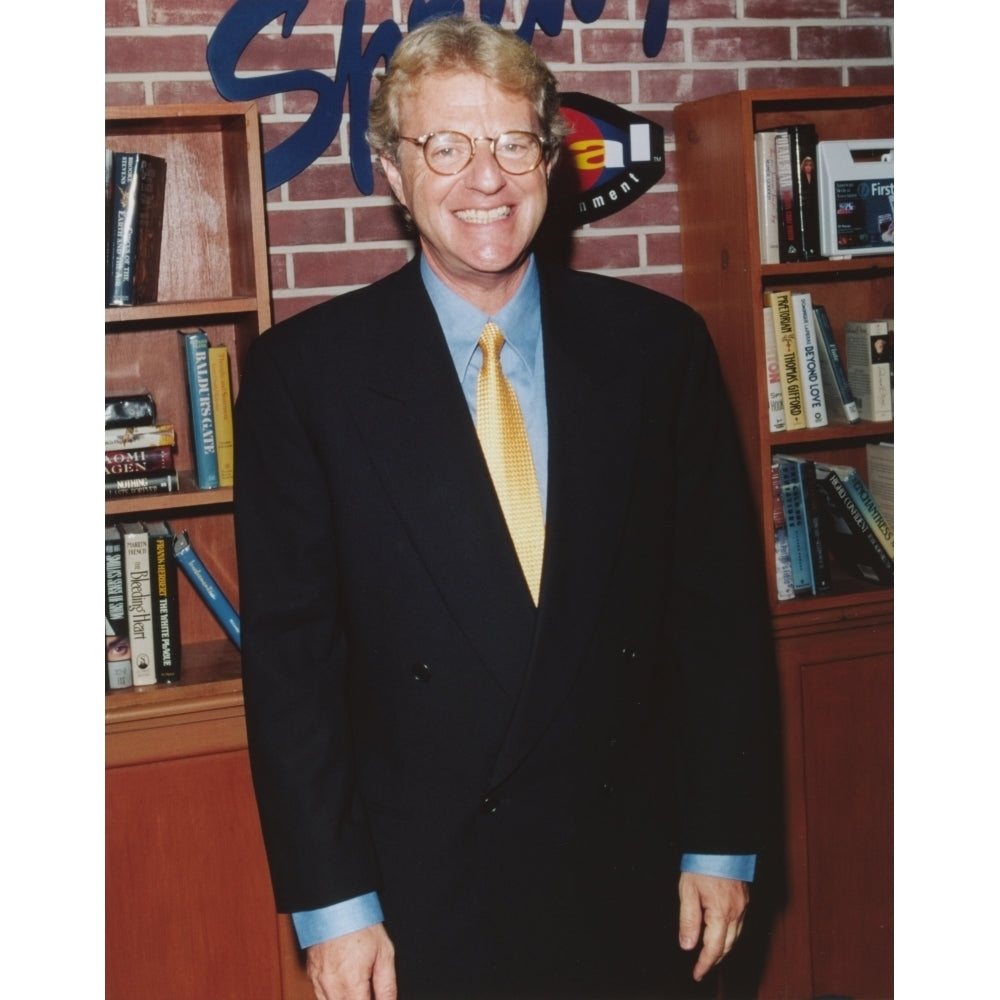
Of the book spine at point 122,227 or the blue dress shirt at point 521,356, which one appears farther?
the book spine at point 122,227

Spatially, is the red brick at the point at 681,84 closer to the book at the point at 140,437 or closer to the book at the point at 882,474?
the book at the point at 882,474

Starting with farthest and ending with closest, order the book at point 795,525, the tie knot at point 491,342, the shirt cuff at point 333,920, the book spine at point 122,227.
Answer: the book at point 795,525 < the book spine at point 122,227 < the tie knot at point 491,342 < the shirt cuff at point 333,920

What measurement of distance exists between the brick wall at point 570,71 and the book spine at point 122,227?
0.27m

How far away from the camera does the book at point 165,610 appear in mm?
2361

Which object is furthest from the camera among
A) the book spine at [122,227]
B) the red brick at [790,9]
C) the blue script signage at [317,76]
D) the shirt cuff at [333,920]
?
the red brick at [790,9]

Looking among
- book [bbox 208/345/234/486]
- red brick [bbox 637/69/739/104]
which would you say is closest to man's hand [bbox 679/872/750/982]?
book [bbox 208/345/234/486]

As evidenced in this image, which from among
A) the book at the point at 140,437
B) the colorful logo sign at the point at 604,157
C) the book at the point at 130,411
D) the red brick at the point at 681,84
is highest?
the red brick at the point at 681,84

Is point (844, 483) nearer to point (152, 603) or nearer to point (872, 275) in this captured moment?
point (872, 275)

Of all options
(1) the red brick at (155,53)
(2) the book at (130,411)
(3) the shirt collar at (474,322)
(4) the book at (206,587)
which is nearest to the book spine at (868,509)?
(3) the shirt collar at (474,322)

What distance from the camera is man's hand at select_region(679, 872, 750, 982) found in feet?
5.84

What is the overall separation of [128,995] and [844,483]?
1928 mm

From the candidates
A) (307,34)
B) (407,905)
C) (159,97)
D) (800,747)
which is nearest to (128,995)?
(407,905)

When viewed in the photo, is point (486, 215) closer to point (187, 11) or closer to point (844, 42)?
point (187, 11)

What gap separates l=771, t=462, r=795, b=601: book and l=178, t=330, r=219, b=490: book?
1.24 metres
